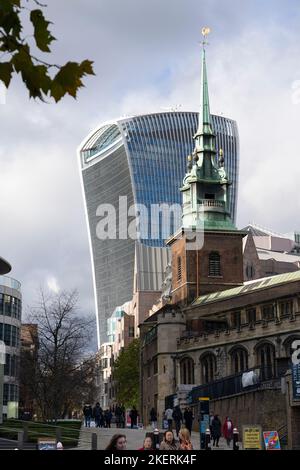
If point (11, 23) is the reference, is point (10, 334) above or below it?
above

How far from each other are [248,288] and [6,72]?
74086 millimetres

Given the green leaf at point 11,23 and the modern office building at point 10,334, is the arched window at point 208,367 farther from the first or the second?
the green leaf at point 11,23

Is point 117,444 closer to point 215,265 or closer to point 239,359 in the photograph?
point 239,359

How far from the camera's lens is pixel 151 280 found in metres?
200

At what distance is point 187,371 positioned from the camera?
7781cm

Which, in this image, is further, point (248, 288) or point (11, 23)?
point (248, 288)

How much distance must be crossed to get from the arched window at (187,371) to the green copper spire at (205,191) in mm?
16603

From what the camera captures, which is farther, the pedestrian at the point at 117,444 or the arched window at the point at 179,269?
the arched window at the point at 179,269

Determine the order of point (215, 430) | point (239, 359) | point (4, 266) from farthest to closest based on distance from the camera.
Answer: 1. point (239, 359)
2. point (4, 266)
3. point (215, 430)

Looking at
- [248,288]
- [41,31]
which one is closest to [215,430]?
[41,31]

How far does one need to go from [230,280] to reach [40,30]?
271 ft

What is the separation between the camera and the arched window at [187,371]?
7712cm

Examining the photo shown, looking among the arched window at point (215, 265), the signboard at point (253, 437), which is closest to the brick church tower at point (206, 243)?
the arched window at point (215, 265)
